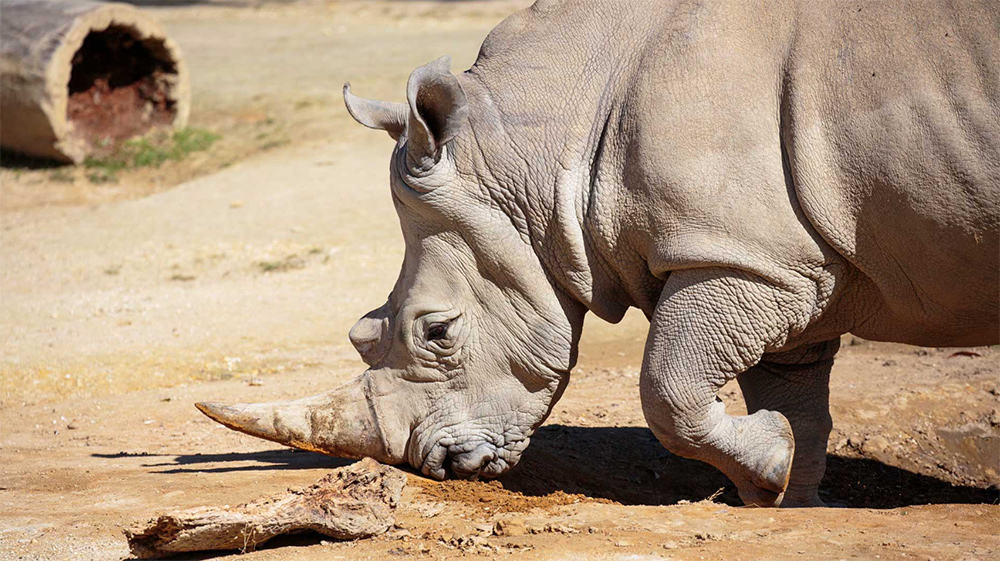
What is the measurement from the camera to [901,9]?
365cm

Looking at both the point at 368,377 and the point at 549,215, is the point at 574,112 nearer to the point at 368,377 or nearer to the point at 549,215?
the point at 549,215

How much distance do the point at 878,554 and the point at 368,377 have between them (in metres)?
1.95

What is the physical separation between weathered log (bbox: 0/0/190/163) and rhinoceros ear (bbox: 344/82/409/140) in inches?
329

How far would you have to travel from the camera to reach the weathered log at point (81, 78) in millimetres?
11570

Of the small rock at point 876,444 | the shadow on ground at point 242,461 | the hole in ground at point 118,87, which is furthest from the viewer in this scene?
the hole in ground at point 118,87

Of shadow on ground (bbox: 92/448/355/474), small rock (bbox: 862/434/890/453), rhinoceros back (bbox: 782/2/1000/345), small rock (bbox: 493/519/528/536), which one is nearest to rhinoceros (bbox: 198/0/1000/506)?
rhinoceros back (bbox: 782/2/1000/345)

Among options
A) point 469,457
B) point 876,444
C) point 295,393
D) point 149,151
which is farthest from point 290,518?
point 149,151

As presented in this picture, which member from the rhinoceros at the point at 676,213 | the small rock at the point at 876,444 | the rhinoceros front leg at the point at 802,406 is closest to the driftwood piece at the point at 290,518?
the rhinoceros at the point at 676,213

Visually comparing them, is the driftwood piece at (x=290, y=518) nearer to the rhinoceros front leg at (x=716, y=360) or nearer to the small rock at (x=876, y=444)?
the rhinoceros front leg at (x=716, y=360)

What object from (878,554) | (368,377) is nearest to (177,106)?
(368,377)

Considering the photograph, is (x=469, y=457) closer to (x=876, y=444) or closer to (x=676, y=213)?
A: (x=676, y=213)

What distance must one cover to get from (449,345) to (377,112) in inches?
34.2

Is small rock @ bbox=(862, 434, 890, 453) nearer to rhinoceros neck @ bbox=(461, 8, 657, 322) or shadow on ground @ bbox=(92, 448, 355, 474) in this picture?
rhinoceros neck @ bbox=(461, 8, 657, 322)

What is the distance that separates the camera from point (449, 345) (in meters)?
4.21
